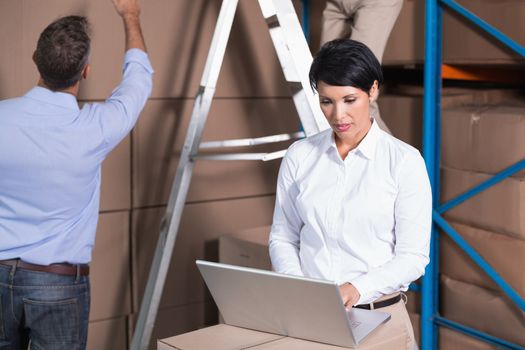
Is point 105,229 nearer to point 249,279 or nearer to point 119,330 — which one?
point 119,330

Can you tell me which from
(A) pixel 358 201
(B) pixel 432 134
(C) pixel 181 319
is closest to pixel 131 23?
(A) pixel 358 201

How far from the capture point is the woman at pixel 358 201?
1604 mm

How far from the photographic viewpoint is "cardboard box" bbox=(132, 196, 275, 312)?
2.96 m

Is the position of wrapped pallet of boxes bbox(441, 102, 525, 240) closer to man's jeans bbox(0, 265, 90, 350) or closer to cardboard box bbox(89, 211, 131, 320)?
cardboard box bbox(89, 211, 131, 320)

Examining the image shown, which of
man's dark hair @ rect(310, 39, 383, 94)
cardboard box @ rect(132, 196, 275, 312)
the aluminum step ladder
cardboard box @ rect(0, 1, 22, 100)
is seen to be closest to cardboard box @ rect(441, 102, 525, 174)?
the aluminum step ladder

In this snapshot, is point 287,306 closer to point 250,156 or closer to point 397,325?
point 397,325

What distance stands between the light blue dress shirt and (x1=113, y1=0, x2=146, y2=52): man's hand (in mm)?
199

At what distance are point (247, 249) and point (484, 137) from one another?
36.9 inches

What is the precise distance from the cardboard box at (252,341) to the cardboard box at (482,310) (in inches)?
42.1

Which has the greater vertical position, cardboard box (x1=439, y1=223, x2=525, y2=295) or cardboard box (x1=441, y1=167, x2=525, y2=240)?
cardboard box (x1=441, y1=167, x2=525, y2=240)

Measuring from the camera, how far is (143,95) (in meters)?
2.20

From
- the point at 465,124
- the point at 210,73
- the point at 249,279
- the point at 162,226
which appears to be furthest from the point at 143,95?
the point at 465,124

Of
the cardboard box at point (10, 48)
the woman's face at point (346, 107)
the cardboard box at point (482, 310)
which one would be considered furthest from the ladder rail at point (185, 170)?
the cardboard box at point (482, 310)

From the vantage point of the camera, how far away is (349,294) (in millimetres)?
1562
